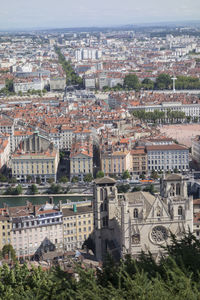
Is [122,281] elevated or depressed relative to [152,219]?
elevated

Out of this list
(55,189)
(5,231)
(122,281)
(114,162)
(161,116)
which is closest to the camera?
(122,281)

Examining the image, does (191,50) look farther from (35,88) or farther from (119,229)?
(119,229)

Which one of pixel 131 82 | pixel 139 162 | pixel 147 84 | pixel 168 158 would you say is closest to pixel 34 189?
pixel 139 162

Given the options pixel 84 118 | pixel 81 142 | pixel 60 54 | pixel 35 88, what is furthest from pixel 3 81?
pixel 60 54

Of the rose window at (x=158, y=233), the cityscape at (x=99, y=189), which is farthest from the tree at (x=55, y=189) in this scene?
the rose window at (x=158, y=233)

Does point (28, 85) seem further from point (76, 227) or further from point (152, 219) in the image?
point (152, 219)

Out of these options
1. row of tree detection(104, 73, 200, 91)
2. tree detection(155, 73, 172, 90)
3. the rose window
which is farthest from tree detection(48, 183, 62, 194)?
tree detection(155, 73, 172, 90)

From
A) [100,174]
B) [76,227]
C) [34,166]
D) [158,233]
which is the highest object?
[158,233]
